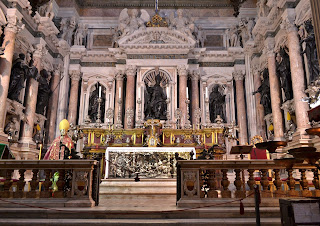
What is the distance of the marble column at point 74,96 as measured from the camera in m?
15.4

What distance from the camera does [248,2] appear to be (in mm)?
16641

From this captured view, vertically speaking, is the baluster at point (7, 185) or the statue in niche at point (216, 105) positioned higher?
the statue in niche at point (216, 105)

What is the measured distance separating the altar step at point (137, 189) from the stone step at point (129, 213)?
106 inches

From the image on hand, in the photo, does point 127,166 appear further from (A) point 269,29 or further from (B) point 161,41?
(A) point 269,29

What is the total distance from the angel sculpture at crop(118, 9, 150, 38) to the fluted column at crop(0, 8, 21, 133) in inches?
234

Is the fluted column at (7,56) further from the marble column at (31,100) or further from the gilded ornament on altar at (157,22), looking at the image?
the gilded ornament on altar at (157,22)

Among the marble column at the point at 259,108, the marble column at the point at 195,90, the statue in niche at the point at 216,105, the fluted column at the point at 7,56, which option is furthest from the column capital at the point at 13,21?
the marble column at the point at 259,108

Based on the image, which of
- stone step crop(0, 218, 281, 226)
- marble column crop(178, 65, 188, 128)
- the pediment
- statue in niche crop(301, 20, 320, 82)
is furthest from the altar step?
the pediment

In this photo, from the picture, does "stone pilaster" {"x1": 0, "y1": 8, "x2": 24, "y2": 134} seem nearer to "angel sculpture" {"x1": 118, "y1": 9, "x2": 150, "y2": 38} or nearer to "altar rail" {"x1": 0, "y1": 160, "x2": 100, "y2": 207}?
"altar rail" {"x1": 0, "y1": 160, "x2": 100, "y2": 207}

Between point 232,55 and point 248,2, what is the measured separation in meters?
3.48

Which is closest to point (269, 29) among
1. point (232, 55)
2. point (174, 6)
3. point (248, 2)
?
point (232, 55)

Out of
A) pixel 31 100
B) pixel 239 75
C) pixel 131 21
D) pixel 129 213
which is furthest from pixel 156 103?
pixel 129 213

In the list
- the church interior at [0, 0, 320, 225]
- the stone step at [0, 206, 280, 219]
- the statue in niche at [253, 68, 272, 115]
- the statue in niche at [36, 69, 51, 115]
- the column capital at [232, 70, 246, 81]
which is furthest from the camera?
the column capital at [232, 70, 246, 81]

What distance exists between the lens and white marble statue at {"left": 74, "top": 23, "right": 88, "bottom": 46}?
16.5 m
